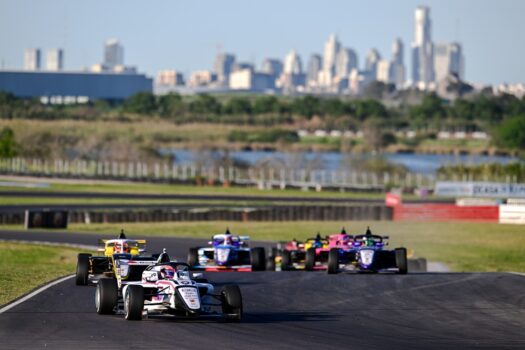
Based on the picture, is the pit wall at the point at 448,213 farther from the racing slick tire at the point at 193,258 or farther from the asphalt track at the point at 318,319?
the asphalt track at the point at 318,319

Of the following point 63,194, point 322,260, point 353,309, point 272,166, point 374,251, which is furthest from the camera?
point 272,166

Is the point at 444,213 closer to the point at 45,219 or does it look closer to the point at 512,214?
the point at 512,214

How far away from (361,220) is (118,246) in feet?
115

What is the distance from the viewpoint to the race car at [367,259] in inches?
1326

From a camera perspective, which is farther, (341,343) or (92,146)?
(92,146)

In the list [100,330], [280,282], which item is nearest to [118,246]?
[280,282]

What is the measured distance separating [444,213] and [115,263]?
41033 millimetres

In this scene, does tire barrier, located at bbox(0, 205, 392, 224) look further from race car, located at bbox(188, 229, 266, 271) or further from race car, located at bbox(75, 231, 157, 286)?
race car, located at bbox(75, 231, 157, 286)

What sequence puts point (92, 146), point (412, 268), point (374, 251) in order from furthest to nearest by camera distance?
point (92, 146), point (412, 268), point (374, 251)

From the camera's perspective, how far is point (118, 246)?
3073 cm

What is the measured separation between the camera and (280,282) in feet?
103

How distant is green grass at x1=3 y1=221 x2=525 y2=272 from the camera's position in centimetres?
4838

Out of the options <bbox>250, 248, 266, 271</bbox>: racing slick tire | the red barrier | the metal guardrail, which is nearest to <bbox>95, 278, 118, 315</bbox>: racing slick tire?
<bbox>250, 248, 266, 271</bbox>: racing slick tire

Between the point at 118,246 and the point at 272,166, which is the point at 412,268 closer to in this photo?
the point at 118,246
